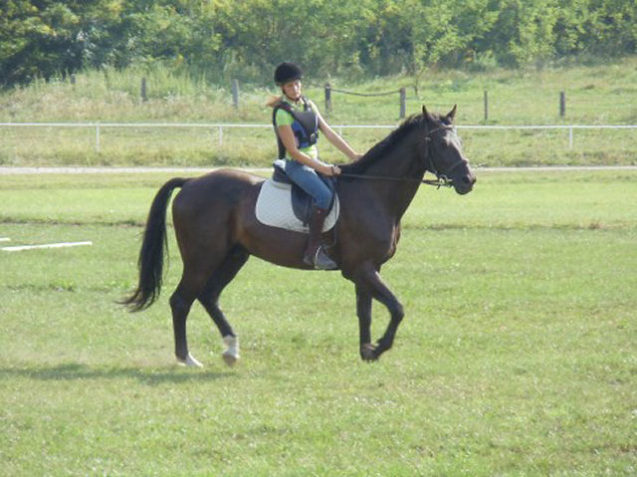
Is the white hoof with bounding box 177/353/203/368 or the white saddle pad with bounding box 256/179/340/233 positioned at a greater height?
the white saddle pad with bounding box 256/179/340/233

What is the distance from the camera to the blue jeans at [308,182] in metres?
12.2

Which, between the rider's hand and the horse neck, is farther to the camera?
the horse neck

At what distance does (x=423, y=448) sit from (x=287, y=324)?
5.25 meters

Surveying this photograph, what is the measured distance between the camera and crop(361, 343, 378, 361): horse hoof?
1201cm

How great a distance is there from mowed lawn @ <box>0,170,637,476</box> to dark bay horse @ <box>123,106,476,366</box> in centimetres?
54

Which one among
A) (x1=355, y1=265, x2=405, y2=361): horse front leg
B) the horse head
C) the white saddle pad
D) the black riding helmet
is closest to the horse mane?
the horse head

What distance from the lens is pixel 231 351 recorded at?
1220 centimetres

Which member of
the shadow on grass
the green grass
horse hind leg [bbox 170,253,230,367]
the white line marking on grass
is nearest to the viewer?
the shadow on grass

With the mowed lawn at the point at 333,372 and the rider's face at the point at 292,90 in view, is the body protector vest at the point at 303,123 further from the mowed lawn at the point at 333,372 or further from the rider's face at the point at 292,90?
the mowed lawn at the point at 333,372

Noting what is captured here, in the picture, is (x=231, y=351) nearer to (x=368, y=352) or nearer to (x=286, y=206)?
(x=368, y=352)

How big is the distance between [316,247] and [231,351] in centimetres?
124

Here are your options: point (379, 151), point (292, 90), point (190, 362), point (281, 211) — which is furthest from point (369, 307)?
point (292, 90)

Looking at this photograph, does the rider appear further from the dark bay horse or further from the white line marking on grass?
the white line marking on grass

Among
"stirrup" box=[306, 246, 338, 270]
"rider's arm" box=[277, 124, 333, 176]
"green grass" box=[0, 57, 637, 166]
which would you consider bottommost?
"green grass" box=[0, 57, 637, 166]
